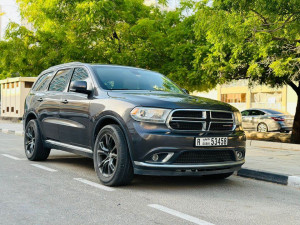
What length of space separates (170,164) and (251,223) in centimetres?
151

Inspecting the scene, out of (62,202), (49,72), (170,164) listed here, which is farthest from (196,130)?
→ (49,72)

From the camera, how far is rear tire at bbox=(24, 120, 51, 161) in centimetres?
800

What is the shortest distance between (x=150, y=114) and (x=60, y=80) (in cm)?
288

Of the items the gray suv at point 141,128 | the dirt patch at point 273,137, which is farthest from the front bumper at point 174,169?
the dirt patch at point 273,137

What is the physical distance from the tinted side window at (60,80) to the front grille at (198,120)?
108 inches

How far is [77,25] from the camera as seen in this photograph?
674 inches

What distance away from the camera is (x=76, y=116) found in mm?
6723

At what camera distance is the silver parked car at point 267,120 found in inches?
823

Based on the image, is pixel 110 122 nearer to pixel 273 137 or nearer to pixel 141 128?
pixel 141 128

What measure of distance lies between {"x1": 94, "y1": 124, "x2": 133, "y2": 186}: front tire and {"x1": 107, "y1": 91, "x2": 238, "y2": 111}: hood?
472mm

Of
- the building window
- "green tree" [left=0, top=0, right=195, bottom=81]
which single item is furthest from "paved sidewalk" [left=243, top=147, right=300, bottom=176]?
the building window

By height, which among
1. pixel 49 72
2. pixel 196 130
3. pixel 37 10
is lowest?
pixel 196 130

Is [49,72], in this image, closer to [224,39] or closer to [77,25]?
[224,39]

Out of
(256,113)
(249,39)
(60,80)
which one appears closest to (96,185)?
(60,80)
